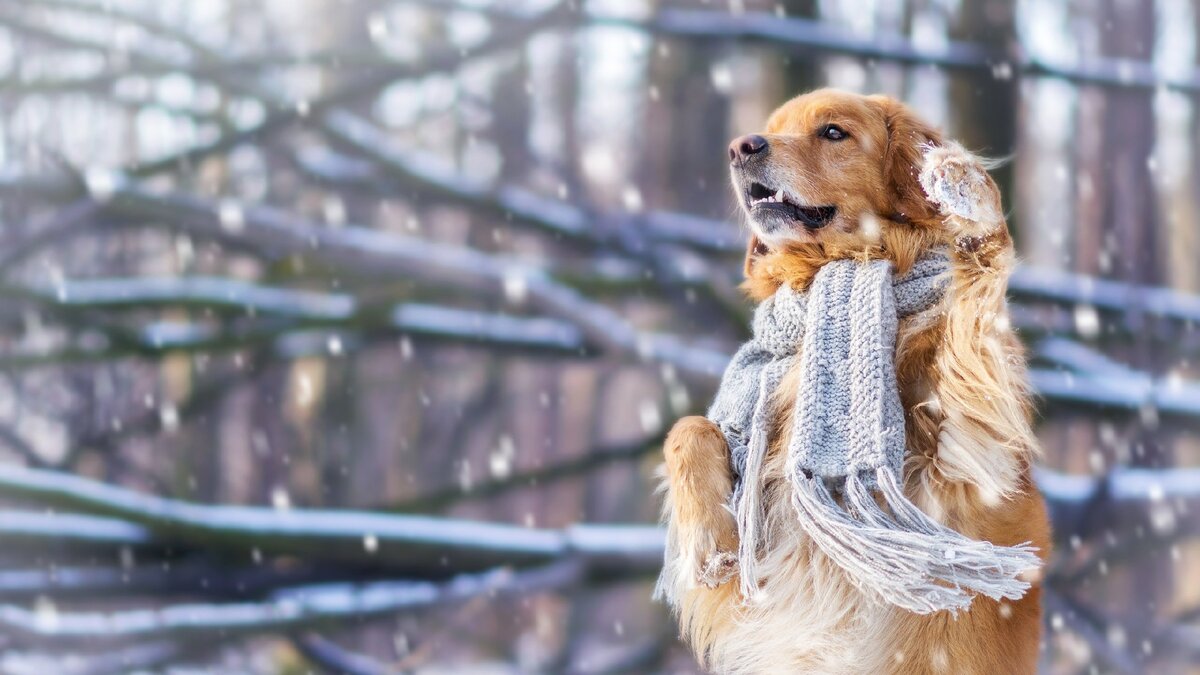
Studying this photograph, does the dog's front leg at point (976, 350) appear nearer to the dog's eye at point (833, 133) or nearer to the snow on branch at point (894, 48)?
the dog's eye at point (833, 133)

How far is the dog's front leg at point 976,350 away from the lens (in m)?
0.75

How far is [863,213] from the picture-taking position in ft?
2.84

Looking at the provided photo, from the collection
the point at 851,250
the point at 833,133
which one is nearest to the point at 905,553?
the point at 851,250

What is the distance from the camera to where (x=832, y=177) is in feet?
2.82

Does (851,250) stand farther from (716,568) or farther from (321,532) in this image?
(321,532)

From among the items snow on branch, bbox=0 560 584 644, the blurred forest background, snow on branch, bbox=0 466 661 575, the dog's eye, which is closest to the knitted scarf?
the dog's eye

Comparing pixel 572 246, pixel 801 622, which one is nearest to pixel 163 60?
pixel 572 246

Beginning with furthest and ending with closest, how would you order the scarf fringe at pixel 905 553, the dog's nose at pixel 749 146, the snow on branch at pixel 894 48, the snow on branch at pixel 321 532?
the snow on branch at pixel 321 532
the snow on branch at pixel 894 48
the dog's nose at pixel 749 146
the scarf fringe at pixel 905 553

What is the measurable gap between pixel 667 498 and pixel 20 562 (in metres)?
1.97

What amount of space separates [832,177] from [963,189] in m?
0.14

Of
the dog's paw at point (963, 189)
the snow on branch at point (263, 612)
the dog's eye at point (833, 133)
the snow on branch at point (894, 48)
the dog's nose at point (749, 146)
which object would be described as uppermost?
the snow on branch at point (894, 48)

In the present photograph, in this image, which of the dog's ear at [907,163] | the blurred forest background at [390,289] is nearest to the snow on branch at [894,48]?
the blurred forest background at [390,289]

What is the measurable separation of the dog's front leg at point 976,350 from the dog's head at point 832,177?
0.08m

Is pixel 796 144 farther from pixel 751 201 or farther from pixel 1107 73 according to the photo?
pixel 1107 73
